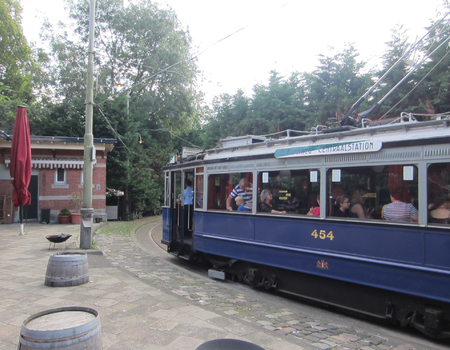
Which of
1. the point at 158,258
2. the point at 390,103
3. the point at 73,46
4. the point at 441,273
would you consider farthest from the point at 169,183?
the point at 73,46

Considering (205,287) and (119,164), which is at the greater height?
(119,164)

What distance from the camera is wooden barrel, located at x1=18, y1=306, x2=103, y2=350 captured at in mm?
2785

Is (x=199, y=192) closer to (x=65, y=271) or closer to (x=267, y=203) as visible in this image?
(x=267, y=203)

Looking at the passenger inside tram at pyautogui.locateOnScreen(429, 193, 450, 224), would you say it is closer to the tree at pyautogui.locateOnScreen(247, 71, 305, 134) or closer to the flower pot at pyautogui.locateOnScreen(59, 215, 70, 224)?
the tree at pyautogui.locateOnScreen(247, 71, 305, 134)

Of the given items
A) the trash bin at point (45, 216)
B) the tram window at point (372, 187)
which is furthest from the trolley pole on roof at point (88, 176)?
the trash bin at point (45, 216)

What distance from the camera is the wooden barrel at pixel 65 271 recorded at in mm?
6164

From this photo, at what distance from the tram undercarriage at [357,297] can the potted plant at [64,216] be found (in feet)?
41.3

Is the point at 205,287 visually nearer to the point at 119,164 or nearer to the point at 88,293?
the point at 88,293

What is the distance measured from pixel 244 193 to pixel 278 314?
2596mm

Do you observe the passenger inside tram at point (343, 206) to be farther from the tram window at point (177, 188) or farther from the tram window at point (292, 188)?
the tram window at point (177, 188)

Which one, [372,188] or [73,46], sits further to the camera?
[73,46]

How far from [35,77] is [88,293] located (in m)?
30.6

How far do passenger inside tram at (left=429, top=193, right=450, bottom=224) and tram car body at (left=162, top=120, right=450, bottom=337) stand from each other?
35mm

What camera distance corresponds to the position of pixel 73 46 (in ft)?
103
